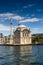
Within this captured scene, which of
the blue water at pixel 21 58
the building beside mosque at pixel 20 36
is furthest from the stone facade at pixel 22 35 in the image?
the blue water at pixel 21 58

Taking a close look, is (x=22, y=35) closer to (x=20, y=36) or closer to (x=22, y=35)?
(x=22, y=35)

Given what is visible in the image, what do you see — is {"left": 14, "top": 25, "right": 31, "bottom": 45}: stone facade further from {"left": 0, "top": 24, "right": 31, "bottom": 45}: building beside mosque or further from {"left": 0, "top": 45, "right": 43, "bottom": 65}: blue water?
{"left": 0, "top": 45, "right": 43, "bottom": 65}: blue water

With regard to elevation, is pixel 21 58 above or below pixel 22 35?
below

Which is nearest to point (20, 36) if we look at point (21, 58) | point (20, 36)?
point (20, 36)

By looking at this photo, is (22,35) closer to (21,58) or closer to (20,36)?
(20,36)

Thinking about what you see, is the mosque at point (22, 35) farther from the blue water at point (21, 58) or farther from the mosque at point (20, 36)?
the blue water at point (21, 58)

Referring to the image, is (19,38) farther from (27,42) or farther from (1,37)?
(1,37)

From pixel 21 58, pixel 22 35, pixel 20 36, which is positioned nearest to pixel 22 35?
pixel 22 35


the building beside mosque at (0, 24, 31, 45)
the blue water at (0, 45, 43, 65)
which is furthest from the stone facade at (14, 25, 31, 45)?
the blue water at (0, 45, 43, 65)

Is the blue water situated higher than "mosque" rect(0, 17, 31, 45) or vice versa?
"mosque" rect(0, 17, 31, 45)

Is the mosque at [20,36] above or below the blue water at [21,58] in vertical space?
above

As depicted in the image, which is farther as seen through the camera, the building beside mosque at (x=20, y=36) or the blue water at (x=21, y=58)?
the building beside mosque at (x=20, y=36)

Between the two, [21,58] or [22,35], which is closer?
[21,58]

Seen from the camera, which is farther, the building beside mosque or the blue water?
the building beside mosque
